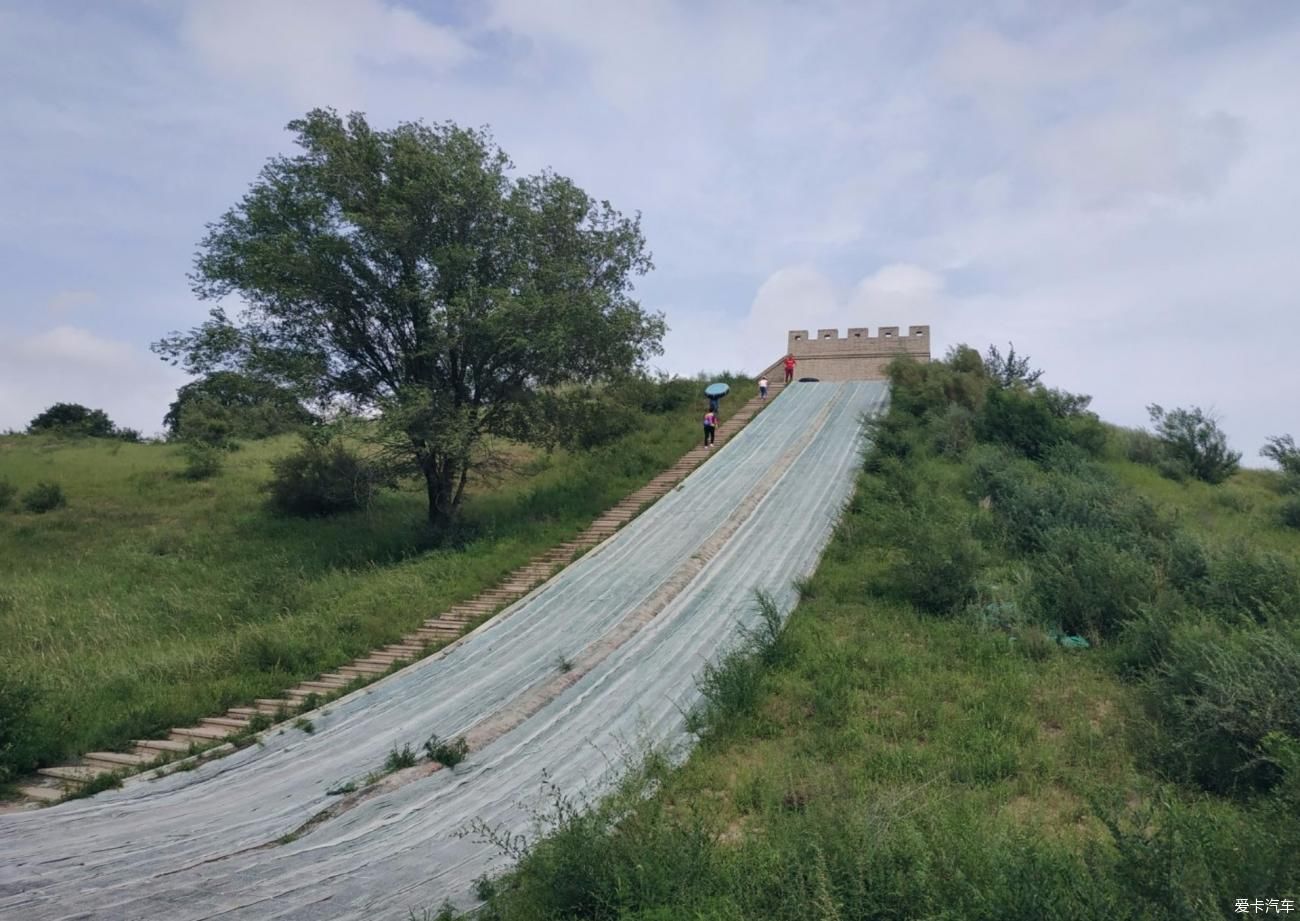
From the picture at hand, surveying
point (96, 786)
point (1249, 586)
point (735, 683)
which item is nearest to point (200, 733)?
point (96, 786)

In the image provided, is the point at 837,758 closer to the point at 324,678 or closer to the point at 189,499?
the point at 324,678

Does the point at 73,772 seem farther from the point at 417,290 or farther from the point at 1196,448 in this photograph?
the point at 1196,448

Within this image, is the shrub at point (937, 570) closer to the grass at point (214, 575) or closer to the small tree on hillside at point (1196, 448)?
the grass at point (214, 575)

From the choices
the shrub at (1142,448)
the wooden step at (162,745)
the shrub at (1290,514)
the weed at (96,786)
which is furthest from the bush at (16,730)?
the shrub at (1142,448)

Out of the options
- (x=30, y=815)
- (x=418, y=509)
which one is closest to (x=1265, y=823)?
(x=30, y=815)

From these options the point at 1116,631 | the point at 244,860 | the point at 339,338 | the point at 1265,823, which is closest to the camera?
the point at 1265,823

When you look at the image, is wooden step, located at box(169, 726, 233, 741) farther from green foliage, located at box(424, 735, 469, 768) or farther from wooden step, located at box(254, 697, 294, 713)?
green foliage, located at box(424, 735, 469, 768)

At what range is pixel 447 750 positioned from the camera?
7.30m

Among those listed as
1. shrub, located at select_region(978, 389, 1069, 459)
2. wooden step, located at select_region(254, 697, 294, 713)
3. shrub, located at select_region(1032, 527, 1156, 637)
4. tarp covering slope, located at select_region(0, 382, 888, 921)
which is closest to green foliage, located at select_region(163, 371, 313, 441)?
tarp covering slope, located at select_region(0, 382, 888, 921)

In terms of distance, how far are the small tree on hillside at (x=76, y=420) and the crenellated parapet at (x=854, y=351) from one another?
29.3m

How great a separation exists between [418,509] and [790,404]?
519 inches

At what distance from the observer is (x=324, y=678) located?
976 centimetres

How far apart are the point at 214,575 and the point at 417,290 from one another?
6050 millimetres

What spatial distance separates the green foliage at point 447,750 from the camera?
23.7ft
